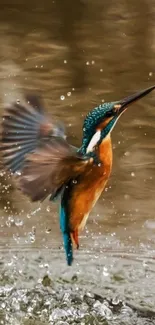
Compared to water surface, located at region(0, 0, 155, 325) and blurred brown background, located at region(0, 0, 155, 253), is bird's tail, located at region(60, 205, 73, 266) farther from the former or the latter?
blurred brown background, located at region(0, 0, 155, 253)

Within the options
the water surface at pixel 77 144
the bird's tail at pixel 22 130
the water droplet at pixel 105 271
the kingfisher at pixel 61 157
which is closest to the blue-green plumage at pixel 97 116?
the kingfisher at pixel 61 157

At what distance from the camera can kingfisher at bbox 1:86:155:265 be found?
2930mm

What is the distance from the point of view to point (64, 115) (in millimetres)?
6570

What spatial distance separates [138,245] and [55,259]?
395 millimetres

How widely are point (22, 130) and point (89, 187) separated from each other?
315 millimetres

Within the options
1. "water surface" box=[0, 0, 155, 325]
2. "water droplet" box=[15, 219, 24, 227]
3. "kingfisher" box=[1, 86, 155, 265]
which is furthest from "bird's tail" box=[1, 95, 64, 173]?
"water droplet" box=[15, 219, 24, 227]

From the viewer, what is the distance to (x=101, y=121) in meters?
2.95

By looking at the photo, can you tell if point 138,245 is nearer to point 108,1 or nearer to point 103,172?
point 103,172

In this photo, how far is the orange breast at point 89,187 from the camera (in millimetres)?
2965

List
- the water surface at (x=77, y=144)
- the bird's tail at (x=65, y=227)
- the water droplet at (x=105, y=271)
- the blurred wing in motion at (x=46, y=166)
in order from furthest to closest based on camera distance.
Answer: the water droplet at (x=105, y=271) < the water surface at (x=77, y=144) < the bird's tail at (x=65, y=227) < the blurred wing in motion at (x=46, y=166)

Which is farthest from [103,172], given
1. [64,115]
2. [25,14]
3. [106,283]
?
[25,14]

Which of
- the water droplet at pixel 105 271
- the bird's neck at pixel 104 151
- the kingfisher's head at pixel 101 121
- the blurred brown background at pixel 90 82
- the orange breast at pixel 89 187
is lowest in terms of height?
the blurred brown background at pixel 90 82

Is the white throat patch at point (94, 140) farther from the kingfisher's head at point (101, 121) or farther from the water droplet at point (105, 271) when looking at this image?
the water droplet at point (105, 271)

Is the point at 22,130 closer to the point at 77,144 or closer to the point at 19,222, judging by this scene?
the point at 19,222
